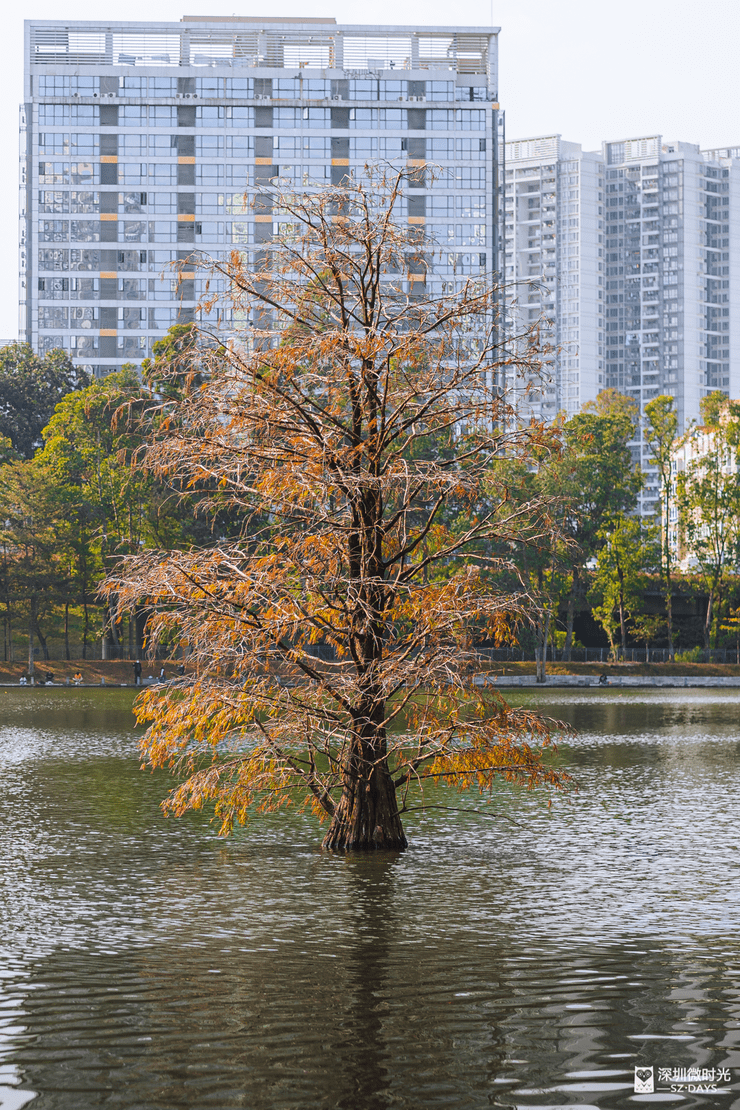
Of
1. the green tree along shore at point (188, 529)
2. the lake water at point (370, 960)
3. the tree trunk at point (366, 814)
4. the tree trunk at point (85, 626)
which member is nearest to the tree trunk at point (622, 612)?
the green tree along shore at point (188, 529)

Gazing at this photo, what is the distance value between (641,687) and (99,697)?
34059mm

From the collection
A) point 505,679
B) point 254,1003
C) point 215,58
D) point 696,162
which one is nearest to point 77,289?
point 215,58

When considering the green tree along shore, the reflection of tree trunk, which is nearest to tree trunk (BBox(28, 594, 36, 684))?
the green tree along shore

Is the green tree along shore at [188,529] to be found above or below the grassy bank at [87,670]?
above

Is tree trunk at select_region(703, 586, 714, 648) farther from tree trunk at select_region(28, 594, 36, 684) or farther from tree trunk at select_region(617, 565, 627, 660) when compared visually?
tree trunk at select_region(28, 594, 36, 684)

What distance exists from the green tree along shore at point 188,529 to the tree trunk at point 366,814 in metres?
50.2

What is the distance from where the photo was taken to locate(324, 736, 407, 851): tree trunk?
17.1 meters

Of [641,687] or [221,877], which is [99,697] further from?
[221,877]

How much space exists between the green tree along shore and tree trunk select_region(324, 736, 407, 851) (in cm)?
5024

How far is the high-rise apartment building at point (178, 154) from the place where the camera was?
422 feet

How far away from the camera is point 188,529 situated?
74.4m

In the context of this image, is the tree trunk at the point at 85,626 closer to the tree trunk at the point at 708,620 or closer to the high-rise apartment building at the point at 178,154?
the tree trunk at the point at 708,620

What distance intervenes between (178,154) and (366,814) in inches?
4758

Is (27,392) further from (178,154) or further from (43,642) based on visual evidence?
(178,154)
